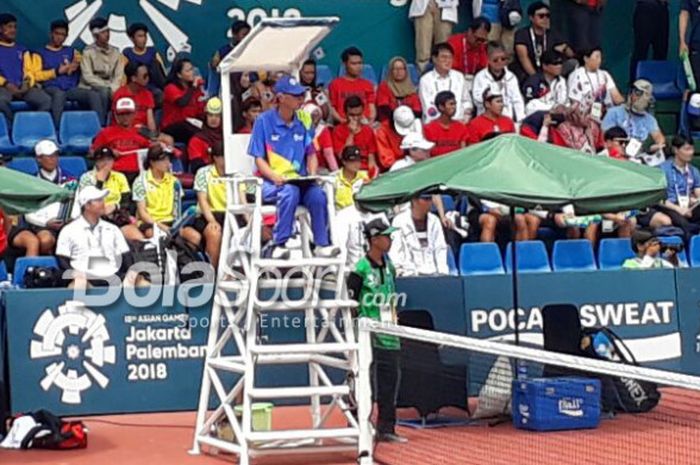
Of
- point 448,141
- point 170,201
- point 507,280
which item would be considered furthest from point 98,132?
point 507,280

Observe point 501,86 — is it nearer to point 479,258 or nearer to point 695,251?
point 695,251

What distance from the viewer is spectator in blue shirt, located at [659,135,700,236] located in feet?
61.4

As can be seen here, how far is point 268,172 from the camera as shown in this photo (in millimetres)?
13203

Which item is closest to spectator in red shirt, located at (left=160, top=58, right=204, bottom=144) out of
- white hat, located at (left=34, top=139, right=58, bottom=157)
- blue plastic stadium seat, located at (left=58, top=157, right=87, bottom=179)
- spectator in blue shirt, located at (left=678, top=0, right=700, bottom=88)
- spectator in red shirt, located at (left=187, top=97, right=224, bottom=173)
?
spectator in red shirt, located at (left=187, top=97, right=224, bottom=173)

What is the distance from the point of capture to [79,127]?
19203 mm

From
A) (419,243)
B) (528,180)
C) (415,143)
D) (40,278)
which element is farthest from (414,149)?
(40,278)

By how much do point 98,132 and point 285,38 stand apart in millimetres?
6069

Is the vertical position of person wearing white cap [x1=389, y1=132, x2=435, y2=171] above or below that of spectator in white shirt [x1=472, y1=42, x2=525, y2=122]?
below

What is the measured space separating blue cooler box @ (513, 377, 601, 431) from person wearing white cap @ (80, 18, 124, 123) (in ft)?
24.9

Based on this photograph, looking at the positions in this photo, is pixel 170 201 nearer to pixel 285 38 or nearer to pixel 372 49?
pixel 285 38

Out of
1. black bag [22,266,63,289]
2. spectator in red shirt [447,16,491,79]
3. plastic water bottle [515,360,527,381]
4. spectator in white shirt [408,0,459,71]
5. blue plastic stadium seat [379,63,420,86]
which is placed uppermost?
spectator in white shirt [408,0,459,71]

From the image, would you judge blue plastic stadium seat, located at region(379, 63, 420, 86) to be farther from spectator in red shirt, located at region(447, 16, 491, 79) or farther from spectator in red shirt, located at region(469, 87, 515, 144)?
spectator in red shirt, located at region(469, 87, 515, 144)

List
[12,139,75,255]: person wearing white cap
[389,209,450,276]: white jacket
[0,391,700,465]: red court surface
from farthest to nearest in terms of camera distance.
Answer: [12,139,75,255]: person wearing white cap
[389,209,450,276]: white jacket
[0,391,700,465]: red court surface

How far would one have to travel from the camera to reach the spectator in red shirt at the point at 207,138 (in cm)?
1848
